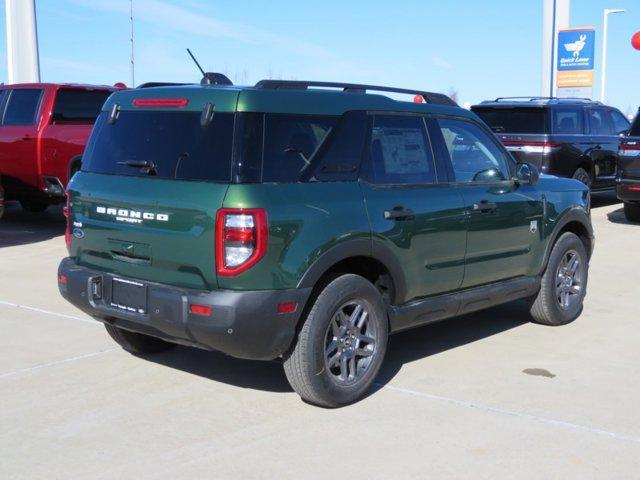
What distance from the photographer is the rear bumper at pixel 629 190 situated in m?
12.9

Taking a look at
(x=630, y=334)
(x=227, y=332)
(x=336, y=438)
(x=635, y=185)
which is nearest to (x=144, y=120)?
(x=227, y=332)

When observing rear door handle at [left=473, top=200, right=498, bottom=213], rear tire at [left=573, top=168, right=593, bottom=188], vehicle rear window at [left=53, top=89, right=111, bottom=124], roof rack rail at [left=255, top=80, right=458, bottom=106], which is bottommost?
rear tire at [left=573, top=168, right=593, bottom=188]

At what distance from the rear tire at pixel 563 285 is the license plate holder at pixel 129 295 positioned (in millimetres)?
3438

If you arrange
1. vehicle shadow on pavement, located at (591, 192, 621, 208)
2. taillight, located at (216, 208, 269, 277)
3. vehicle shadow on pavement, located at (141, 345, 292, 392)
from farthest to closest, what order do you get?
vehicle shadow on pavement, located at (591, 192, 621, 208) < vehicle shadow on pavement, located at (141, 345, 292, 392) < taillight, located at (216, 208, 269, 277)

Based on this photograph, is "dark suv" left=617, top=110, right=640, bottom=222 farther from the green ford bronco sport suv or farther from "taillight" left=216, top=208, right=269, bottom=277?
"taillight" left=216, top=208, right=269, bottom=277

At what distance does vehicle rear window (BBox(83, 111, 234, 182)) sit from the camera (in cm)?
454

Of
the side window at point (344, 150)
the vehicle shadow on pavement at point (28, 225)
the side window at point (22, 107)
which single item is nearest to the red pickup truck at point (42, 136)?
the side window at point (22, 107)

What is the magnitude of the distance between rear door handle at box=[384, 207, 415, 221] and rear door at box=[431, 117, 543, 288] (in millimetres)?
629

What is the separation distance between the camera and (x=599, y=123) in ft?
49.8

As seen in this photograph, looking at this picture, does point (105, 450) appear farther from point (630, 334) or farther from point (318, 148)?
point (630, 334)

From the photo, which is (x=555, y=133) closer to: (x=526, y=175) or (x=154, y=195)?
(x=526, y=175)

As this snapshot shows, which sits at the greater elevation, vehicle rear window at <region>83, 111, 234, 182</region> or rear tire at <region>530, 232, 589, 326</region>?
vehicle rear window at <region>83, 111, 234, 182</region>

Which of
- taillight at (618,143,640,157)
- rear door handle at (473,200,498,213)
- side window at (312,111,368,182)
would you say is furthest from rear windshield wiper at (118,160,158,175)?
taillight at (618,143,640,157)

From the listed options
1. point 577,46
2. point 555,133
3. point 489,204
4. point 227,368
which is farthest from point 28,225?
point 577,46
